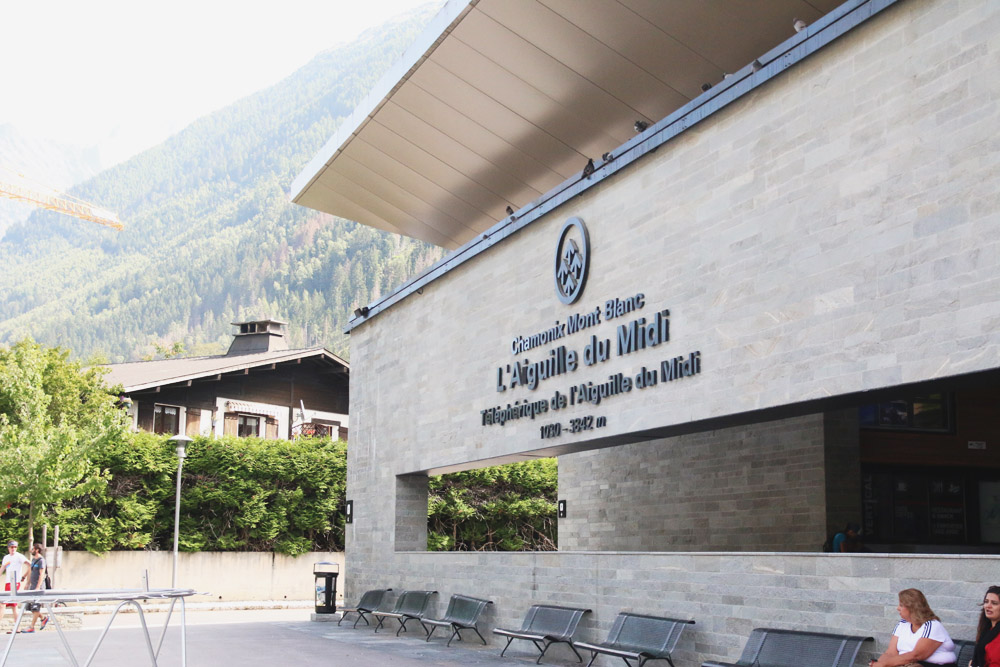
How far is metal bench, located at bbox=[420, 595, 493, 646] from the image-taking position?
49.9 feet

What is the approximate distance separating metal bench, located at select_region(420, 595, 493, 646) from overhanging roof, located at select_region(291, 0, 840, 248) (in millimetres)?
7237

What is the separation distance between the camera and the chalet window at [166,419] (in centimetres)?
3328

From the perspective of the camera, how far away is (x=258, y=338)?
45.1m

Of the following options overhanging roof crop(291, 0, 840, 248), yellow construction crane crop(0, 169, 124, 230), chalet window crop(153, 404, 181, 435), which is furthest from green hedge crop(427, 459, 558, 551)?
yellow construction crane crop(0, 169, 124, 230)

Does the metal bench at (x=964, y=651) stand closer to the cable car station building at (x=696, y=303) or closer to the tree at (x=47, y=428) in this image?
the cable car station building at (x=696, y=303)

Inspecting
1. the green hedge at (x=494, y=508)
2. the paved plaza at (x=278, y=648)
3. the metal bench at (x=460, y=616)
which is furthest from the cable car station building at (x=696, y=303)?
the green hedge at (x=494, y=508)

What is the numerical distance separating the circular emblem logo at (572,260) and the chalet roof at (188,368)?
66.9 feet

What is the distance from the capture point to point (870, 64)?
9.40 meters

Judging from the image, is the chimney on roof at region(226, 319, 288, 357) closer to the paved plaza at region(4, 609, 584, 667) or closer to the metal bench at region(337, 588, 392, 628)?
the paved plaza at region(4, 609, 584, 667)

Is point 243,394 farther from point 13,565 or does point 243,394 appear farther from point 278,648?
point 278,648

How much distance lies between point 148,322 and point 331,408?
108 metres

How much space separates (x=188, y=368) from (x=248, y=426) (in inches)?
113

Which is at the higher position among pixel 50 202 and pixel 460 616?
pixel 50 202

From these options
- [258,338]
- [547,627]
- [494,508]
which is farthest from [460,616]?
[258,338]
